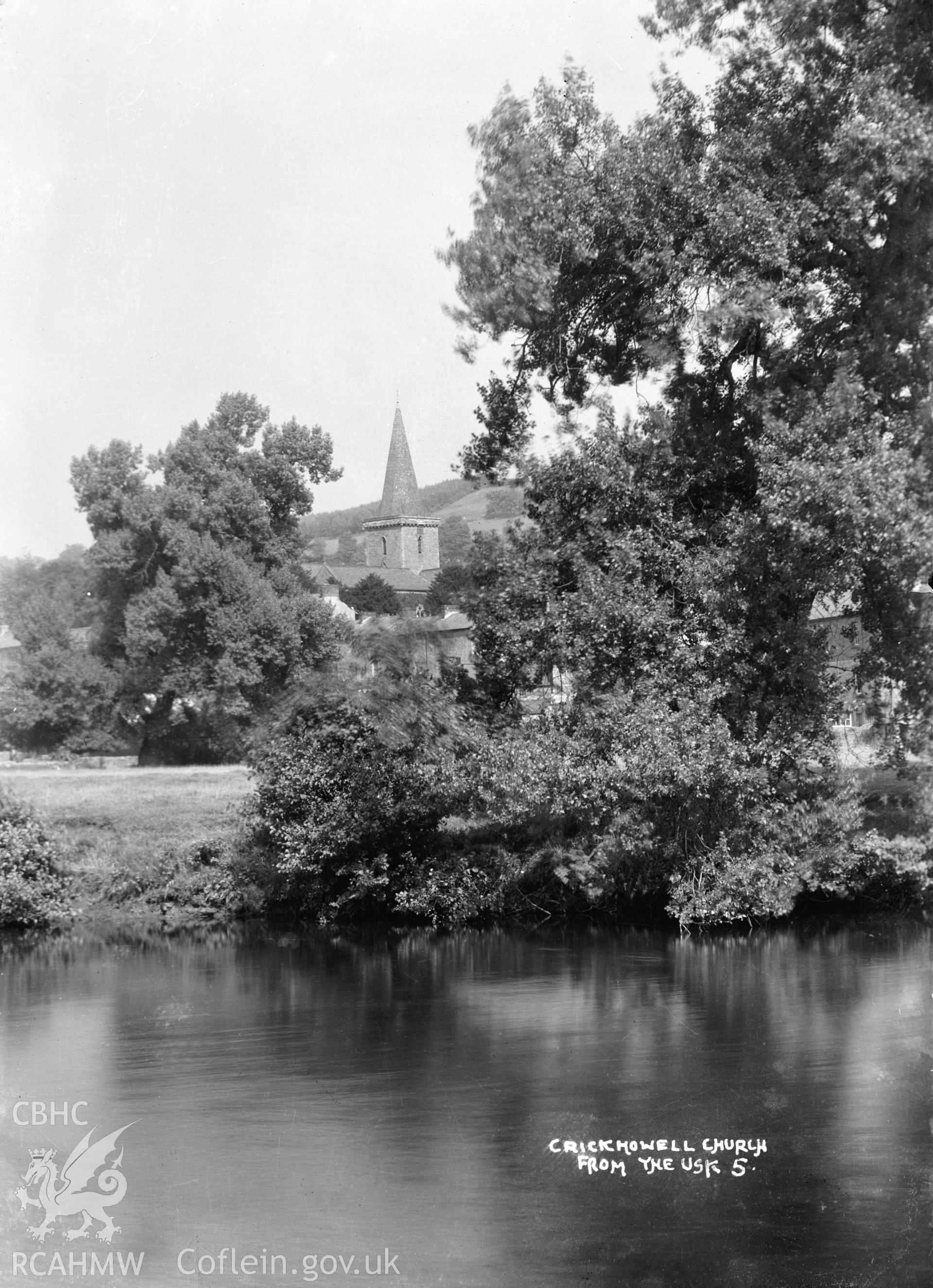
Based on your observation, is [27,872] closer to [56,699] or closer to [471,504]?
[471,504]

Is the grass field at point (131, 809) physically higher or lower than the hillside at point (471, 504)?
lower

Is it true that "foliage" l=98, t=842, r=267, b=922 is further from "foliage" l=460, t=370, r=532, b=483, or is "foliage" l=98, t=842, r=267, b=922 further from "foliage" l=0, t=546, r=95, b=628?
"foliage" l=0, t=546, r=95, b=628

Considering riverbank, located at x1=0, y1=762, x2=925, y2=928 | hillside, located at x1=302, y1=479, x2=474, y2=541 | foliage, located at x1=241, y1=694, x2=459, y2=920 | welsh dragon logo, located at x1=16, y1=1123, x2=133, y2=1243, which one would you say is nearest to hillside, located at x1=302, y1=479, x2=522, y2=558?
hillside, located at x1=302, y1=479, x2=474, y2=541

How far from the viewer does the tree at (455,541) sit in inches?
651

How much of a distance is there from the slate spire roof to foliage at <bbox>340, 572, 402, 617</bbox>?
1512 millimetres

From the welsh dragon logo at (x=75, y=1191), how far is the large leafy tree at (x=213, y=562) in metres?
14.4

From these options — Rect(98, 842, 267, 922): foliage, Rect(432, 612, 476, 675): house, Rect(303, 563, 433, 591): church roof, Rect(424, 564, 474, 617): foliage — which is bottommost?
Rect(98, 842, 267, 922): foliage

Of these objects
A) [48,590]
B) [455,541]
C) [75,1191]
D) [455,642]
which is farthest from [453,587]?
[48,590]

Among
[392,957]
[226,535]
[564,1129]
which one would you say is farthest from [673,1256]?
[226,535]

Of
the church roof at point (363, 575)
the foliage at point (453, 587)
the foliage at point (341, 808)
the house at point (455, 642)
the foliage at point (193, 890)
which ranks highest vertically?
the church roof at point (363, 575)

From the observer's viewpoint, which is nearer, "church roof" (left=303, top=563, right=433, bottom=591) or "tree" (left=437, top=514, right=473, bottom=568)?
"tree" (left=437, top=514, right=473, bottom=568)

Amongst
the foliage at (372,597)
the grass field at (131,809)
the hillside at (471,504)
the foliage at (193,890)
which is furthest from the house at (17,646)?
the foliage at (193,890)

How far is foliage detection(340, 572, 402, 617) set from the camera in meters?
21.2

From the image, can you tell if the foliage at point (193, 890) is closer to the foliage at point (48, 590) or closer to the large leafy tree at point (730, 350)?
the large leafy tree at point (730, 350)
